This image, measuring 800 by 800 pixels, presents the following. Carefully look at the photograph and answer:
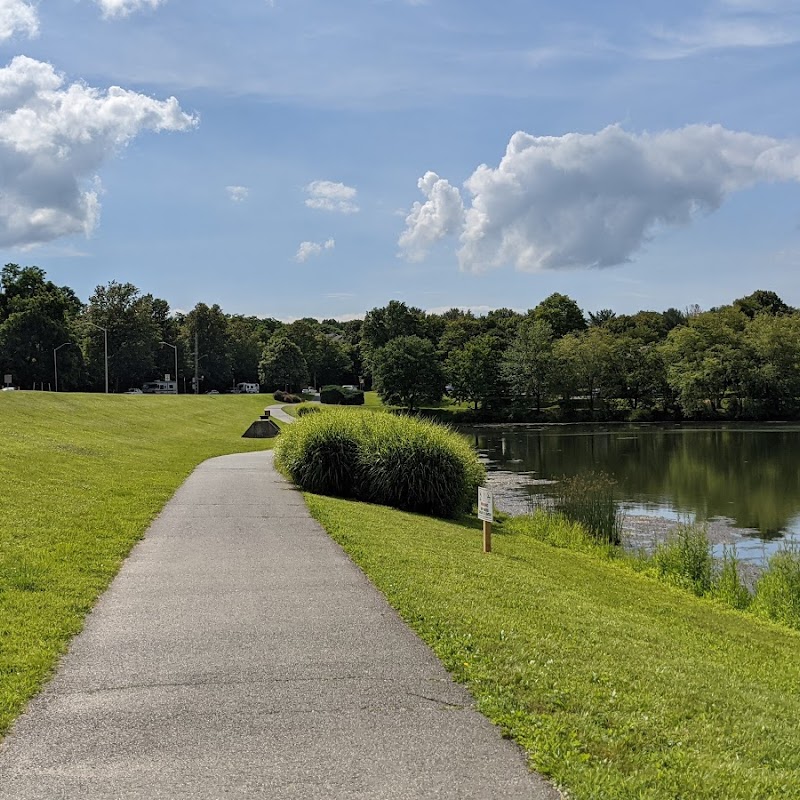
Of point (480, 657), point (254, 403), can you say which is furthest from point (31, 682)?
point (254, 403)

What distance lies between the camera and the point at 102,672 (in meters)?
5.68

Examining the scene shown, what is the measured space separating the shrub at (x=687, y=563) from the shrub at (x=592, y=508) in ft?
10.2

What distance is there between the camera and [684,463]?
3928 centimetres

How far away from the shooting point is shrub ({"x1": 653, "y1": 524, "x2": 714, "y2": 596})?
13953mm

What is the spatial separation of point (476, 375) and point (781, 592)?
71657 millimetres

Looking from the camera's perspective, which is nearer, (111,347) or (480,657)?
(480,657)

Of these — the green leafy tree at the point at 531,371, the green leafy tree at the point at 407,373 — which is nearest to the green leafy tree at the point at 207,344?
the green leafy tree at the point at 407,373

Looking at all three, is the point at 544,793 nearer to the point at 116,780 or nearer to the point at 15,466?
the point at 116,780

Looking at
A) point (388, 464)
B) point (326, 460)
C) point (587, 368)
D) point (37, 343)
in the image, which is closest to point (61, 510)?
point (326, 460)

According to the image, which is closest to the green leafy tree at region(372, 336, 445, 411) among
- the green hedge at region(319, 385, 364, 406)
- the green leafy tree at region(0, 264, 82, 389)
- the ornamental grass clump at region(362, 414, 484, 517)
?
the green hedge at region(319, 385, 364, 406)

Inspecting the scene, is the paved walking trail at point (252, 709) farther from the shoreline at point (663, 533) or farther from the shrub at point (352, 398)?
the shrub at point (352, 398)

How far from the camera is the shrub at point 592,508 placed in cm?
1928

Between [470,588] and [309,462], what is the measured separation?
9.62 metres

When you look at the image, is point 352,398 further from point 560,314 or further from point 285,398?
point 560,314
